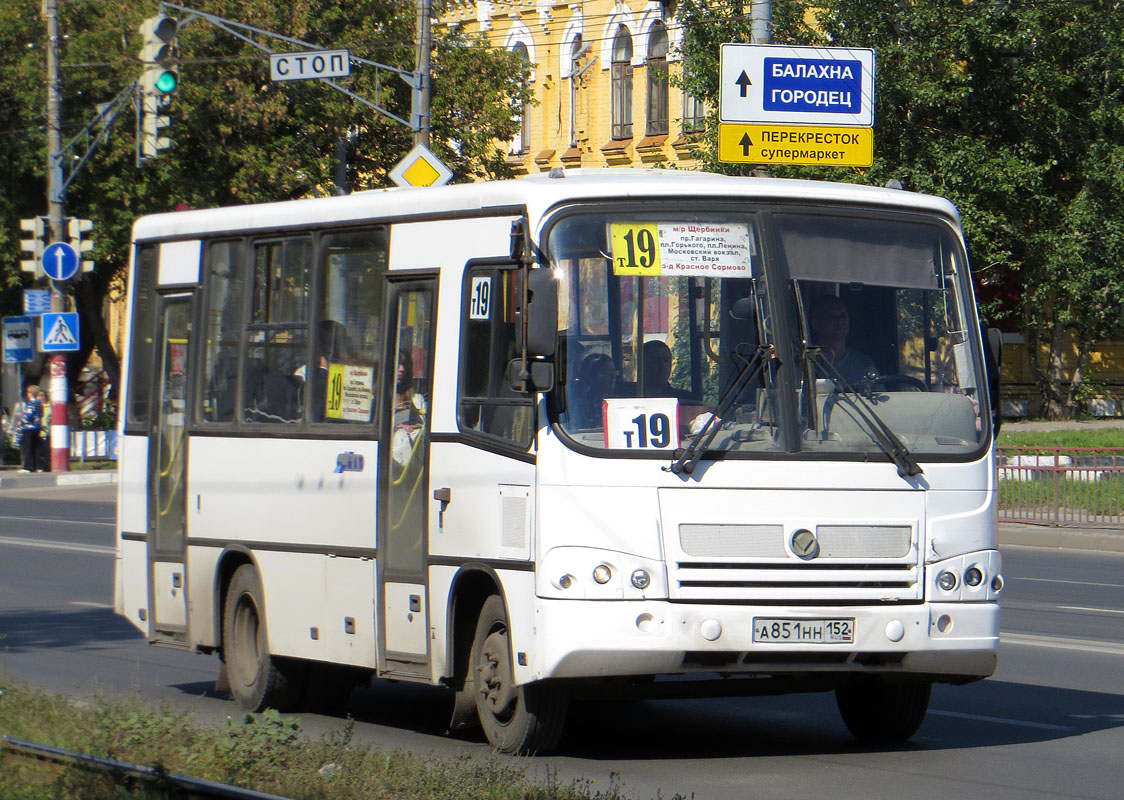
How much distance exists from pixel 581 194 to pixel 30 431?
3173 cm

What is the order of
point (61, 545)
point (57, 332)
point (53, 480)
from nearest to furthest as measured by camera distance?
point (61, 545) < point (57, 332) < point (53, 480)

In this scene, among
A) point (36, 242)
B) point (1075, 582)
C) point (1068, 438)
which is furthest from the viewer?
point (36, 242)

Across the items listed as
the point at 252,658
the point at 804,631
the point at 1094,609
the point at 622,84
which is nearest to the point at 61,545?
the point at 1094,609

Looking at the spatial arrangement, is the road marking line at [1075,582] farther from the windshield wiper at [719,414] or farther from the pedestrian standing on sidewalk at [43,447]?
the pedestrian standing on sidewalk at [43,447]

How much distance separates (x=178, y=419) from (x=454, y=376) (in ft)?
9.69

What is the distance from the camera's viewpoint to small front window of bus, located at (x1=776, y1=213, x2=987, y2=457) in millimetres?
8734

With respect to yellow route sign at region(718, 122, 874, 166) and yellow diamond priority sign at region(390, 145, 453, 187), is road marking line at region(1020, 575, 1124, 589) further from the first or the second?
yellow diamond priority sign at region(390, 145, 453, 187)

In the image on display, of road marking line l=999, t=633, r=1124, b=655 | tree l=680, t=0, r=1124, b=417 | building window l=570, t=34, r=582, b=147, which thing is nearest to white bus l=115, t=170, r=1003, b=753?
road marking line l=999, t=633, r=1124, b=655

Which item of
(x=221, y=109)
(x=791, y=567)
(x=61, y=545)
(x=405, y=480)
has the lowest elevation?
(x=61, y=545)

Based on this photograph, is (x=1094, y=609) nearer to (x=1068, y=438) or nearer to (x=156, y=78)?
(x=156, y=78)

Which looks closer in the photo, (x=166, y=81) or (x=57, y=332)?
(x=166, y=81)

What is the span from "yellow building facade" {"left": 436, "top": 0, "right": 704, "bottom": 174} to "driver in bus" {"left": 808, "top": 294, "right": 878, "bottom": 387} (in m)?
35.4

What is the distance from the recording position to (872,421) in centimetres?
875

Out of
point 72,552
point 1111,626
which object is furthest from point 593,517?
point 72,552
